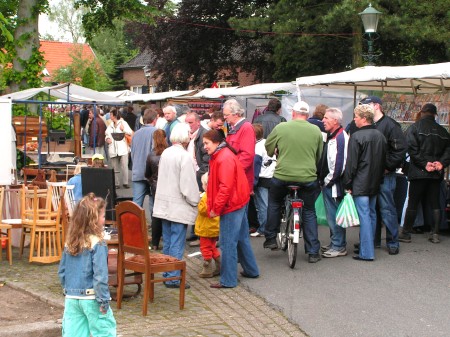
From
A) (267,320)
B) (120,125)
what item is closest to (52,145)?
(120,125)

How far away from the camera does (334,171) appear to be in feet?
34.6

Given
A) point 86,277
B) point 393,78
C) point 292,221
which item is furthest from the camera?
point 393,78

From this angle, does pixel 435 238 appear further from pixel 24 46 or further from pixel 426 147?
pixel 24 46

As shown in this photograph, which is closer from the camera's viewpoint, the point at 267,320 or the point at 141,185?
the point at 267,320

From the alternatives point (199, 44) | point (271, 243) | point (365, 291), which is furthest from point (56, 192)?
point (199, 44)

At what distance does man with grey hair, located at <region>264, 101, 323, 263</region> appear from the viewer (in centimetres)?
1006

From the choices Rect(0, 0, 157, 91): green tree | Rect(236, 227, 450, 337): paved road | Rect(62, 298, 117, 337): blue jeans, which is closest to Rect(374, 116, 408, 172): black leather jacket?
Rect(236, 227, 450, 337): paved road

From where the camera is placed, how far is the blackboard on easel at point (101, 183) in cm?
1105

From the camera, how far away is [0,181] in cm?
1294

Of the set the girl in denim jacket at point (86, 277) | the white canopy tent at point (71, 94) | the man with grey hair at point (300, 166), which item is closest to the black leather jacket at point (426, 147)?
the man with grey hair at point (300, 166)

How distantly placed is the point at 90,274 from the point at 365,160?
4986mm

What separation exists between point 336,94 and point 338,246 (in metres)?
8.26

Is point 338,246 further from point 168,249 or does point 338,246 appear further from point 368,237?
point 168,249

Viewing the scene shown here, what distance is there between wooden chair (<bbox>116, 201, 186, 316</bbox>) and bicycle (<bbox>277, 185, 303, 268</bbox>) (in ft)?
6.38
